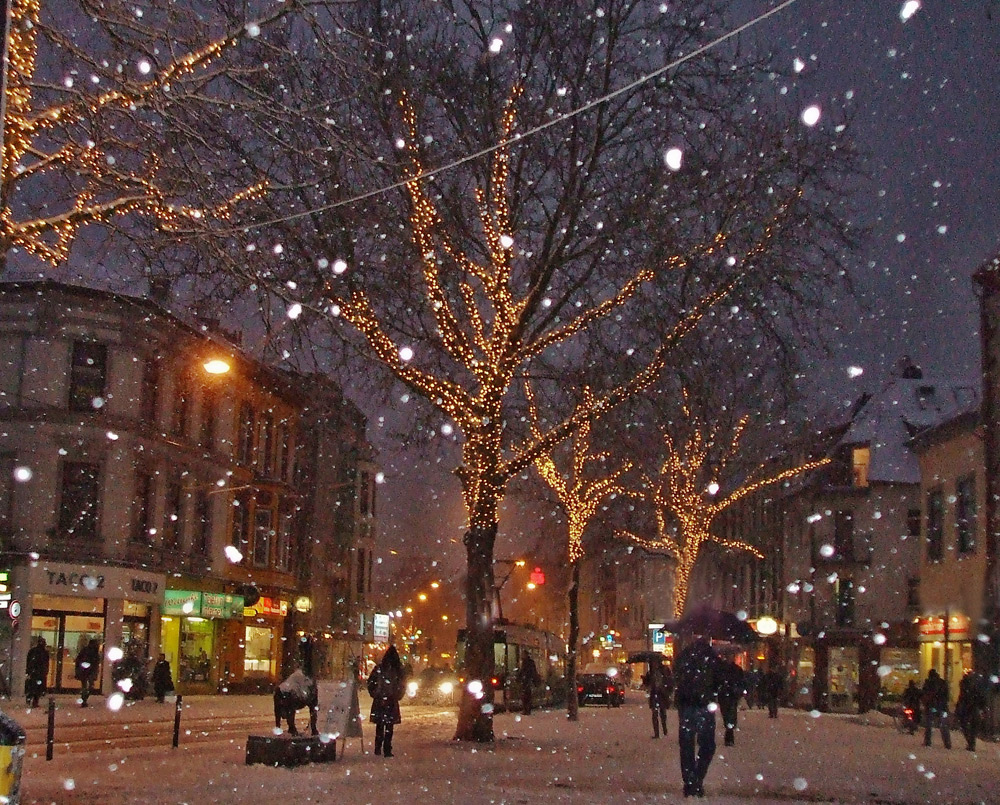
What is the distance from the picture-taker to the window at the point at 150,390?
39250mm

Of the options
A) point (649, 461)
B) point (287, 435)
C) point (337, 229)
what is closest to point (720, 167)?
point (337, 229)

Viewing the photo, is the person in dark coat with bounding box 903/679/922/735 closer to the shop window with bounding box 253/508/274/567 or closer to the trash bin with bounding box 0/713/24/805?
the trash bin with bounding box 0/713/24/805

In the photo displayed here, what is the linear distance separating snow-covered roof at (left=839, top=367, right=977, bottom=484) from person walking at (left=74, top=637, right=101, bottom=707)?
105 feet

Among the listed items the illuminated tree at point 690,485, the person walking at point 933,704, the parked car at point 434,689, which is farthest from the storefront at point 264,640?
the person walking at point 933,704

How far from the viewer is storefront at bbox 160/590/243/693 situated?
42.6 metres

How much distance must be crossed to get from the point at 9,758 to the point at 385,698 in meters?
10.6

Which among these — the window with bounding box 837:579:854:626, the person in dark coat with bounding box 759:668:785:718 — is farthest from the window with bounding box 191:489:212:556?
the window with bounding box 837:579:854:626

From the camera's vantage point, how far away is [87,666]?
34.0m

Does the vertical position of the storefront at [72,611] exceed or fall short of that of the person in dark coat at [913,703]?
it exceeds it

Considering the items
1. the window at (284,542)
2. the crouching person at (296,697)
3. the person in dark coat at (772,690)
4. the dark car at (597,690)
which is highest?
the window at (284,542)

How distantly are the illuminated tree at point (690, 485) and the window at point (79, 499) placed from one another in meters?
16.3

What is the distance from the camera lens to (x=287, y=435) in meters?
54.4

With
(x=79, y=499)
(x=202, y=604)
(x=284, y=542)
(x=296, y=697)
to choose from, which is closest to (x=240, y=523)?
(x=284, y=542)

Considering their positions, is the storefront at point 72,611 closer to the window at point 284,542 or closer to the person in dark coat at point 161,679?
the person in dark coat at point 161,679
